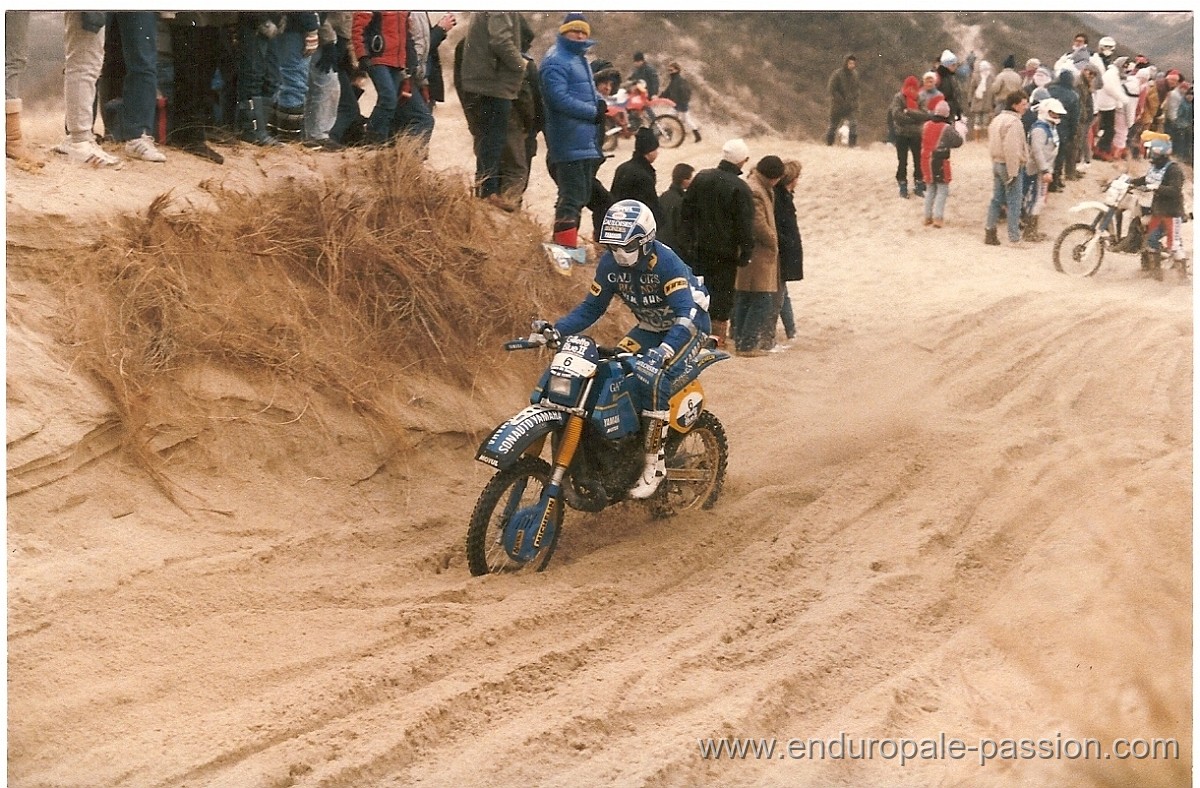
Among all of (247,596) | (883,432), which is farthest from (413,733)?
(883,432)

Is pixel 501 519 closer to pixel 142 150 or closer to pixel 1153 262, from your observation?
pixel 142 150

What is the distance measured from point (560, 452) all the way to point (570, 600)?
82 cm

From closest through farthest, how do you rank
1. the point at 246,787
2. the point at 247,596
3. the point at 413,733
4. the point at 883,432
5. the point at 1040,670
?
the point at 246,787 → the point at 413,733 → the point at 1040,670 → the point at 247,596 → the point at 883,432

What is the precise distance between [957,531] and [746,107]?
11.3m

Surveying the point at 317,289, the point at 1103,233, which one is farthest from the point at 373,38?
the point at 1103,233

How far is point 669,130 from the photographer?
18.3m

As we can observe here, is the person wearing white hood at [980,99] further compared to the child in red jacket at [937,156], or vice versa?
the person wearing white hood at [980,99]

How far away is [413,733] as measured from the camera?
5.38 m

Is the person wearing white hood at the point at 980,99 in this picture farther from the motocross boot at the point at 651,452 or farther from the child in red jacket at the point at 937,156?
the motocross boot at the point at 651,452

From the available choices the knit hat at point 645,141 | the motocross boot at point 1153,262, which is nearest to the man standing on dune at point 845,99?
the motocross boot at point 1153,262

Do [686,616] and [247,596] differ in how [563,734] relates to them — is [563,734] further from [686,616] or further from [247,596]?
[247,596]

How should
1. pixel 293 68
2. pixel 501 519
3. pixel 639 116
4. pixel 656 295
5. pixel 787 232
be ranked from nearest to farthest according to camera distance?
pixel 501 519
pixel 656 295
pixel 293 68
pixel 787 232
pixel 639 116

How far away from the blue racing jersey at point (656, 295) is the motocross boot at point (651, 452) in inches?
17.6

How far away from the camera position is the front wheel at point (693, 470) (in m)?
7.93
